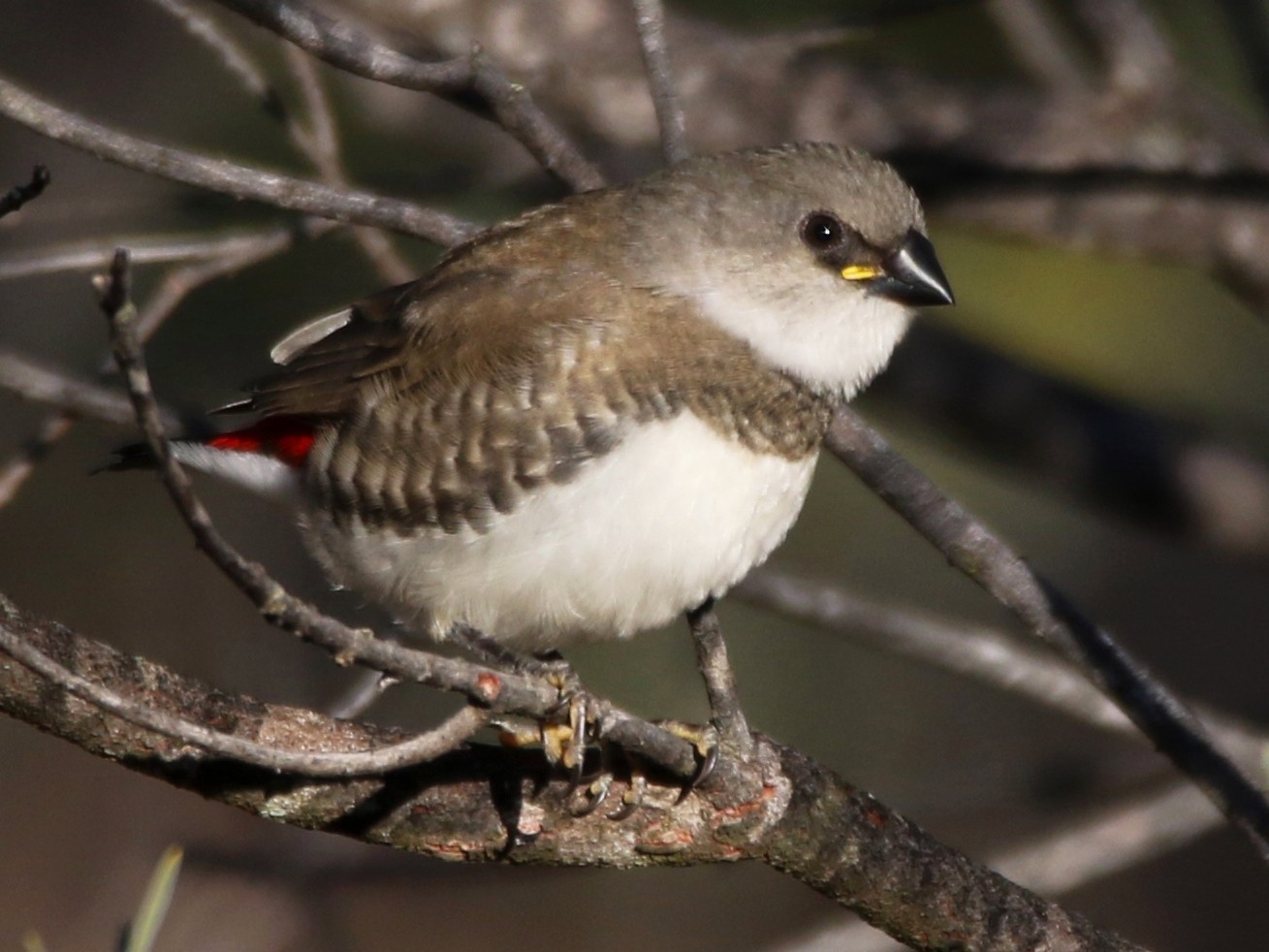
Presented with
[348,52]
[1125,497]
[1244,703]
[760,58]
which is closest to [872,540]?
[1244,703]

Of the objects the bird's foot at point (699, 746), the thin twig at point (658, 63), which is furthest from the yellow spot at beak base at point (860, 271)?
the bird's foot at point (699, 746)

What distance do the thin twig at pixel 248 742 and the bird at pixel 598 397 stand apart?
0.61m

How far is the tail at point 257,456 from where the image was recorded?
10.3 ft

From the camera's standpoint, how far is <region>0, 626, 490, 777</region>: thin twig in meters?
1.87

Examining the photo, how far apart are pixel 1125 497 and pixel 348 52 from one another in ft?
9.85

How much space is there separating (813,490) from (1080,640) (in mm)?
4248

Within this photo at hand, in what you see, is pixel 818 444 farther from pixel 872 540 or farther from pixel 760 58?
pixel 872 540

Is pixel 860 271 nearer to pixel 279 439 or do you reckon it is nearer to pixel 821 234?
pixel 821 234

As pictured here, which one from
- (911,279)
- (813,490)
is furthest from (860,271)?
(813,490)

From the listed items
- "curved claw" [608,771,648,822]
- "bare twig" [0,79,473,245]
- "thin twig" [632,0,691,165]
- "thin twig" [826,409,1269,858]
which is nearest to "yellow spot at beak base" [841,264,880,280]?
"thin twig" [826,409,1269,858]

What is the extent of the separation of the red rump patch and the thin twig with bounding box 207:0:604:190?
2.17 ft

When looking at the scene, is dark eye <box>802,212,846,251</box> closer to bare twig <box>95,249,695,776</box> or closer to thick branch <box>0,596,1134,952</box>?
thick branch <box>0,596,1134,952</box>

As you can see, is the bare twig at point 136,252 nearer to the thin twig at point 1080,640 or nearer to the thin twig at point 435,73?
the thin twig at point 435,73

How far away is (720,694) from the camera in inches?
108
